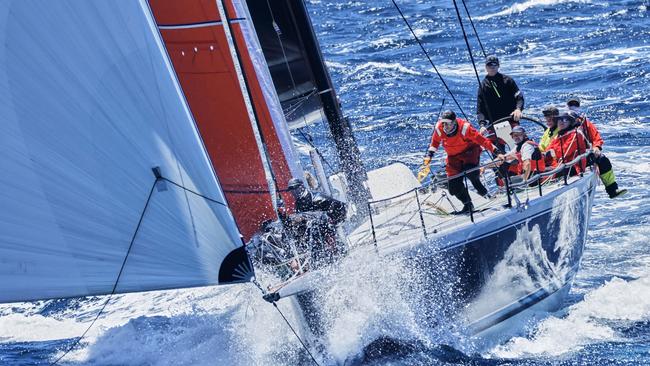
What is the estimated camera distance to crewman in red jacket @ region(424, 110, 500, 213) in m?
9.08

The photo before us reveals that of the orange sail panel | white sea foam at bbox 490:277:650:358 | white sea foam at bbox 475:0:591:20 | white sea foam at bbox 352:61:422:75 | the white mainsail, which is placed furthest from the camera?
white sea foam at bbox 475:0:591:20

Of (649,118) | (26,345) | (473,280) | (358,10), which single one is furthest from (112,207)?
(358,10)

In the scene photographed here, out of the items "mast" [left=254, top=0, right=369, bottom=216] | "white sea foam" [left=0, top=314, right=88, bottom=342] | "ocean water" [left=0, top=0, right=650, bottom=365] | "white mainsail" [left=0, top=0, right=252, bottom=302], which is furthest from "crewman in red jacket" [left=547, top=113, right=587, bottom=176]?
"white sea foam" [left=0, top=314, right=88, bottom=342]

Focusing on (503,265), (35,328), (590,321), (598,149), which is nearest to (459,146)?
(503,265)

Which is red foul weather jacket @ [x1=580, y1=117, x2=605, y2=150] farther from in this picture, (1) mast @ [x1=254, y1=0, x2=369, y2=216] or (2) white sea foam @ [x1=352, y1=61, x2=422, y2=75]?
(2) white sea foam @ [x1=352, y1=61, x2=422, y2=75]

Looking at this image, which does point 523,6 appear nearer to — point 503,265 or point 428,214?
point 428,214

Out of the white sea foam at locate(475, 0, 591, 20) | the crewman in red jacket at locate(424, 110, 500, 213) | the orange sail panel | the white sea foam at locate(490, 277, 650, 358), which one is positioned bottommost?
the white sea foam at locate(490, 277, 650, 358)

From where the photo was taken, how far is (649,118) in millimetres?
16250

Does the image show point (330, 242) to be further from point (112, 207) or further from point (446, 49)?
point (446, 49)

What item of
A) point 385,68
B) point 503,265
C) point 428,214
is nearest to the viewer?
point 503,265

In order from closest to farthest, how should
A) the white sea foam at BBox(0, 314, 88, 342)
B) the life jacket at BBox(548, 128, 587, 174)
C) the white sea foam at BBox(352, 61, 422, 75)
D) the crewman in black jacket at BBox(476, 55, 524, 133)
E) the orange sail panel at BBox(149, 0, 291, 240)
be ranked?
the orange sail panel at BBox(149, 0, 291, 240) < the life jacket at BBox(548, 128, 587, 174) < the white sea foam at BBox(0, 314, 88, 342) < the crewman in black jacket at BBox(476, 55, 524, 133) < the white sea foam at BBox(352, 61, 422, 75)

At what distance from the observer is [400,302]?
8391mm

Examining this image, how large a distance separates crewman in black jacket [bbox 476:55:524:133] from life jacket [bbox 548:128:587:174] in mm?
681

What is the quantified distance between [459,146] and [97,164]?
13.3ft
